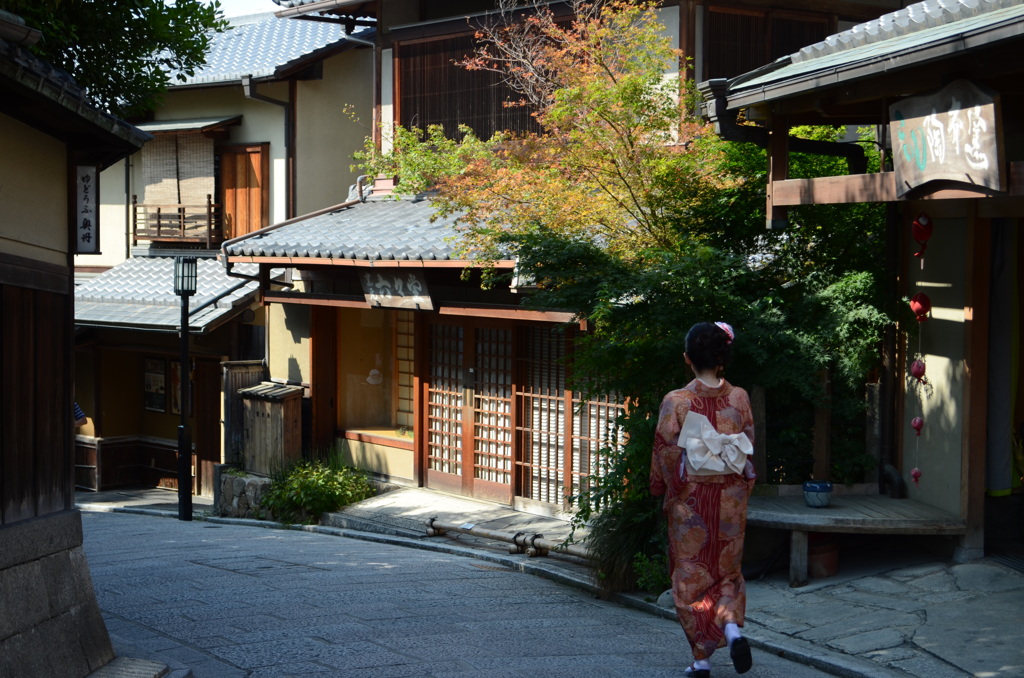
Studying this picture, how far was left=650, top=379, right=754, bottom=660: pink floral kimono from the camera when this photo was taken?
22.8ft

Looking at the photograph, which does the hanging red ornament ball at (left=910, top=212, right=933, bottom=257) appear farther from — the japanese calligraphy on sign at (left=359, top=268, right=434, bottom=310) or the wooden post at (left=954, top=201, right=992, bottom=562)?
the japanese calligraphy on sign at (left=359, top=268, right=434, bottom=310)

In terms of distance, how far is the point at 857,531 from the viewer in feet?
28.7

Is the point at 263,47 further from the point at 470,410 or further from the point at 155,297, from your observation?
the point at 470,410

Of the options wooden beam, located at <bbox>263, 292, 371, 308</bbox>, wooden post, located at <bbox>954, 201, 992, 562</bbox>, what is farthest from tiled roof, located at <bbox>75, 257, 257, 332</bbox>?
wooden post, located at <bbox>954, 201, 992, 562</bbox>

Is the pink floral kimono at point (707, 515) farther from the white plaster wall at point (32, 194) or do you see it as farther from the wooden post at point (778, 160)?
the white plaster wall at point (32, 194)

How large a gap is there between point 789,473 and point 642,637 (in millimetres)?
2442

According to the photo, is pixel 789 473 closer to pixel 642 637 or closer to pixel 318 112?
pixel 642 637

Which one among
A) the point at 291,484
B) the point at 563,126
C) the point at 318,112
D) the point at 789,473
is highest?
the point at 318,112

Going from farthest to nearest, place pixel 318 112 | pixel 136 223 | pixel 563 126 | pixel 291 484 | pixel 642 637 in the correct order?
1. pixel 136 223
2. pixel 318 112
3. pixel 291 484
4. pixel 563 126
5. pixel 642 637

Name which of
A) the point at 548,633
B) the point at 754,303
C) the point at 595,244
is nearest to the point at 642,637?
A: the point at 548,633

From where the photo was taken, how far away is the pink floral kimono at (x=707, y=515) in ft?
22.8

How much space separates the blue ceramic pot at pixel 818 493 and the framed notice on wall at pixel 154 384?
15973mm

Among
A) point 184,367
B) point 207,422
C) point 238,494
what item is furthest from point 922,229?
point 207,422

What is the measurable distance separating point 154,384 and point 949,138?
59.7 ft
